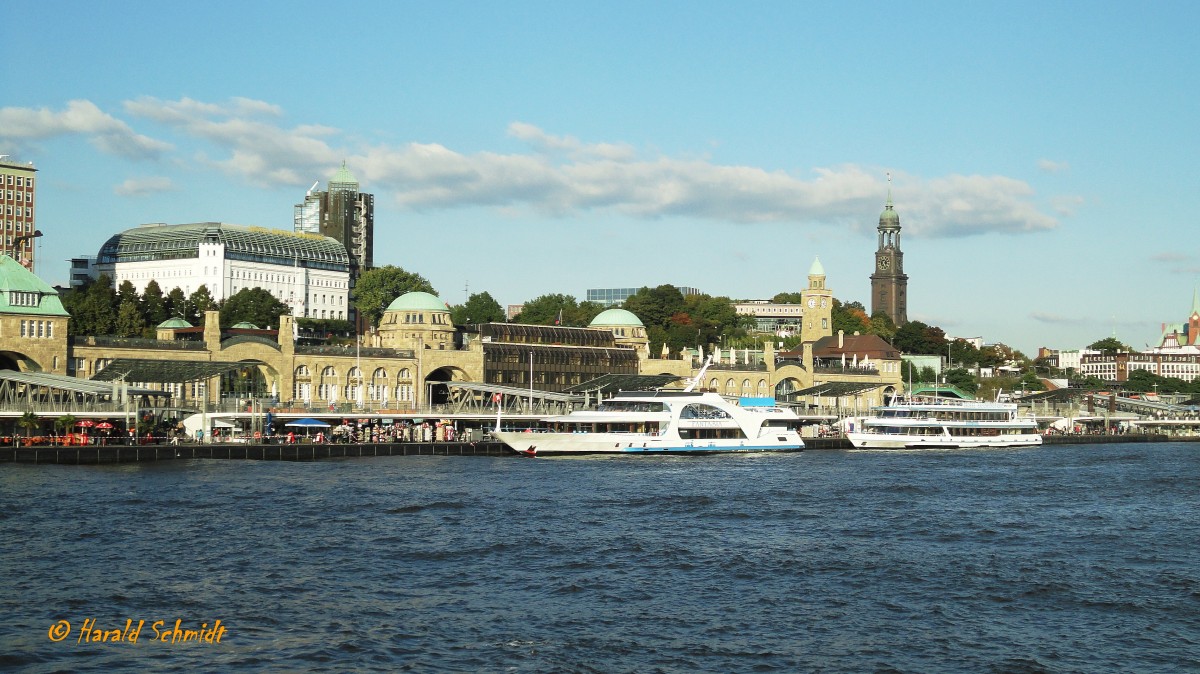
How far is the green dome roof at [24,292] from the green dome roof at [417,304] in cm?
4061

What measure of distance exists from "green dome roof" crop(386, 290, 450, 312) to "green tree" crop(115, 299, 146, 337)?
83.3 feet

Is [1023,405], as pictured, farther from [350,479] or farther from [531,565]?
[531,565]

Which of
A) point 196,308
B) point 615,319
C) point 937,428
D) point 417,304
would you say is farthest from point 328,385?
point 937,428

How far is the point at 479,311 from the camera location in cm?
19088

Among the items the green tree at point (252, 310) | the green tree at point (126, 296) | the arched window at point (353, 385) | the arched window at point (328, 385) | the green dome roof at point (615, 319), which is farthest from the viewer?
the green tree at point (252, 310)

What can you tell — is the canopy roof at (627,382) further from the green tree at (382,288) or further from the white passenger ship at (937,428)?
the green tree at (382,288)

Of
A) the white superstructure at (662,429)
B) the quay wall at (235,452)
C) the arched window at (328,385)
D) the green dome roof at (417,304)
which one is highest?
the green dome roof at (417,304)

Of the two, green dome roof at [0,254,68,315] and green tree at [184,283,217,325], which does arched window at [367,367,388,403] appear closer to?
green dome roof at [0,254,68,315]

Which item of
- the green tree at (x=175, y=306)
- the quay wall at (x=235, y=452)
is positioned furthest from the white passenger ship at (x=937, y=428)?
the green tree at (x=175, y=306)

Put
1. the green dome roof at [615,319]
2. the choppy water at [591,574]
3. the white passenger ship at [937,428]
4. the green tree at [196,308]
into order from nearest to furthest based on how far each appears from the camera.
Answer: the choppy water at [591,574]
the white passenger ship at [937,428]
the green dome roof at [615,319]
the green tree at [196,308]

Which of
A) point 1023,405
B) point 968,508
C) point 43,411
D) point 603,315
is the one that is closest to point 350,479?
point 43,411

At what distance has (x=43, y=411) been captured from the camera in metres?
89.6

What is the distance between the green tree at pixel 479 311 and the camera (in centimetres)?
18875

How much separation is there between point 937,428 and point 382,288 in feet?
291
